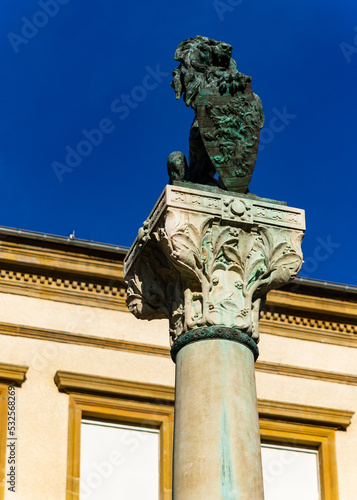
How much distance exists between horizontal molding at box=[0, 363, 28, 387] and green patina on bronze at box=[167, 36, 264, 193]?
6985 millimetres

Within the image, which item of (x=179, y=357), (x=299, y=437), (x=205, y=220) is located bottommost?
(x=179, y=357)

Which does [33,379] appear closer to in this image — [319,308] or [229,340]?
[319,308]

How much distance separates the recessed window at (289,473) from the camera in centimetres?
1867

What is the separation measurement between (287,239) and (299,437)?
871 centimetres

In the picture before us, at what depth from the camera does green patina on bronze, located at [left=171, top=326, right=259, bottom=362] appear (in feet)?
33.5

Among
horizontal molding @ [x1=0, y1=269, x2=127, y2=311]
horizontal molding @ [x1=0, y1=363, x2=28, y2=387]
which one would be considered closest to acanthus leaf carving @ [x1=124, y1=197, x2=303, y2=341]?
horizontal molding @ [x1=0, y1=363, x2=28, y2=387]

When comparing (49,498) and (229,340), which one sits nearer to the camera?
(229,340)

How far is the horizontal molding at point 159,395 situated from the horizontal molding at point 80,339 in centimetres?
52

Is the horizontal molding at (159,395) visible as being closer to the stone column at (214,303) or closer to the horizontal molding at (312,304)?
the horizontal molding at (312,304)

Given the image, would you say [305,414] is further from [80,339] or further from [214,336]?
[214,336]

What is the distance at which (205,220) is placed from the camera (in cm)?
1062

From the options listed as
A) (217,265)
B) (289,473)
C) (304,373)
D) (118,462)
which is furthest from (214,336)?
(304,373)

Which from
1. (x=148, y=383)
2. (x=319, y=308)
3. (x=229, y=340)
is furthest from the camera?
(x=319, y=308)

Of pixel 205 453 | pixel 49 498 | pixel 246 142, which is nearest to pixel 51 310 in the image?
pixel 49 498
